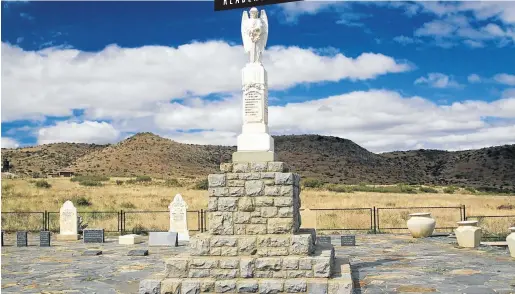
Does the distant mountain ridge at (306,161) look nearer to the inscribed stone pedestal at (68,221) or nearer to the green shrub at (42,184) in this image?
the green shrub at (42,184)

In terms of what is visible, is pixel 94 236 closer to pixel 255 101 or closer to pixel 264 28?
pixel 255 101

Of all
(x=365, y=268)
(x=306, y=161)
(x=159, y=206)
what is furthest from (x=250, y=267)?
(x=306, y=161)

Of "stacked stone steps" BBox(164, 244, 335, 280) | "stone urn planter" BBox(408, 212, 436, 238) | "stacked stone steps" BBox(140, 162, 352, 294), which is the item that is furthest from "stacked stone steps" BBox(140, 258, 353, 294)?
"stone urn planter" BBox(408, 212, 436, 238)

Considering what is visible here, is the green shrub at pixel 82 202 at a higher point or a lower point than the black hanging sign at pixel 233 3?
lower

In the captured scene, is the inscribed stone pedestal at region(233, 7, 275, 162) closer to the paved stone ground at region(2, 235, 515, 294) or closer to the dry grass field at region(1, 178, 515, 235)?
the paved stone ground at region(2, 235, 515, 294)

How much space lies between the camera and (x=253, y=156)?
447 inches

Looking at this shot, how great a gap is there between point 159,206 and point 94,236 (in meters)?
13.7

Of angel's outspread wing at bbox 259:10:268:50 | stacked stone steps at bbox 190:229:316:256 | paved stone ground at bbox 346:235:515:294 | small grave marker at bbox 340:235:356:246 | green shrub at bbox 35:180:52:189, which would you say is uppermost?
angel's outspread wing at bbox 259:10:268:50

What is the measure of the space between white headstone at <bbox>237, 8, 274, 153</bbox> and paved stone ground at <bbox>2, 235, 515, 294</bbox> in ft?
11.6

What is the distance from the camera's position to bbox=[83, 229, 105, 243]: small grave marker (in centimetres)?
2144

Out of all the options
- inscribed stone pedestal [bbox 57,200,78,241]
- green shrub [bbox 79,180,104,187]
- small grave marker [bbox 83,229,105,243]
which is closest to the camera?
small grave marker [bbox 83,229,105,243]

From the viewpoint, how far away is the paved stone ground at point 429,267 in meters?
11.3

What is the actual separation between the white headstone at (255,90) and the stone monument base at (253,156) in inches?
4.0

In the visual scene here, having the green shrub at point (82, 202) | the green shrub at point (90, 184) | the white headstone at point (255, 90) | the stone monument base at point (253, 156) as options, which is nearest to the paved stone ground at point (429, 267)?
the stone monument base at point (253, 156)
